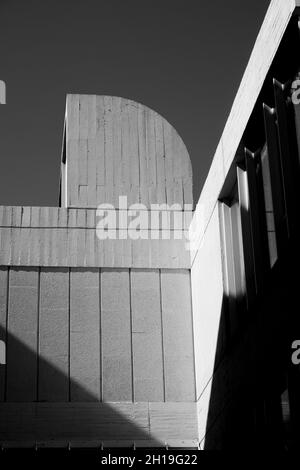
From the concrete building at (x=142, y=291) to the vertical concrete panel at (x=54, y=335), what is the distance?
0.05 ft

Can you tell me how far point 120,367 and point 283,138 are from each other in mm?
4510

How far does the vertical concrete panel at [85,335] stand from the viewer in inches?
448

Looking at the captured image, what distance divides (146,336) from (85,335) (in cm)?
77

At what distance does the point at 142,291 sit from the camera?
1193 centimetres

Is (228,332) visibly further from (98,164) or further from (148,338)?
(98,164)

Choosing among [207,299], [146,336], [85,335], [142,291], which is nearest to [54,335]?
[85,335]

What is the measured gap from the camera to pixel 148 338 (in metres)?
11.7

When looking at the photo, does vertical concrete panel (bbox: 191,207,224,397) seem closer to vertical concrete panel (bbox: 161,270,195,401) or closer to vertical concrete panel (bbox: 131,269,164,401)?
vertical concrete panel (bbox: 161,270,195,401)

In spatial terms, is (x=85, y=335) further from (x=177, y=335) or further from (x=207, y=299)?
(x=207, y=299)

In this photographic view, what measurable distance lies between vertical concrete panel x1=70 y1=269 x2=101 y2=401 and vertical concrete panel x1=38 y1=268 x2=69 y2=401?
9cm

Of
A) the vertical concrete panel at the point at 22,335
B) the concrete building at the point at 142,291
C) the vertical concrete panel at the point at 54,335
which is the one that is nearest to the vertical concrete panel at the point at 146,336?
the concrete building at the point at 142,291

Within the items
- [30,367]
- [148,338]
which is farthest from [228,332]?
[30,367]

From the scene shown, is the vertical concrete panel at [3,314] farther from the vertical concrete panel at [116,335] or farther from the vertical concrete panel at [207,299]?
the vertical concrete panel at [207,299]

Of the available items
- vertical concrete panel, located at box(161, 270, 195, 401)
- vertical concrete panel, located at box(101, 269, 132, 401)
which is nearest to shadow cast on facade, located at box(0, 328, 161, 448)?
vertical concrete panel, located at box(101, 269, 132, 401)
